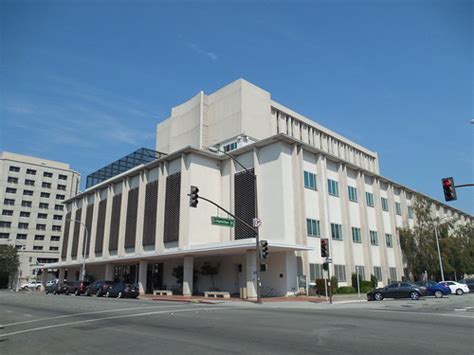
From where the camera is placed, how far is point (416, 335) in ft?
34.2

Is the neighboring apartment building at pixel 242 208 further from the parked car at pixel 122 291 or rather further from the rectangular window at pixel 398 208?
the parked car at pixel 122 291

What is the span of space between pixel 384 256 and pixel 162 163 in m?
30.3

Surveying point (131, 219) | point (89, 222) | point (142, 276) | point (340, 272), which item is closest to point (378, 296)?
point (340, 272)

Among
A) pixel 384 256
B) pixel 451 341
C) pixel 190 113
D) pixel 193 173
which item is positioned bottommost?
pixel 451 341

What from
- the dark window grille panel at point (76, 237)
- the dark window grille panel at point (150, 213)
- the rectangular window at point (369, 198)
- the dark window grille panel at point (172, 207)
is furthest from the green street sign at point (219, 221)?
the dark window grille panel at point (76, 237)

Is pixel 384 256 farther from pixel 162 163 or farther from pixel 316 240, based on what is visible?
pixel 162 163

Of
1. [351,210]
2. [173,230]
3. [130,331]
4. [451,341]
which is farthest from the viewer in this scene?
[351,210]

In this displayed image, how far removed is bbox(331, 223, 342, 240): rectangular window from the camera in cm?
4044

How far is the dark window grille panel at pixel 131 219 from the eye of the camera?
46969 millimetres

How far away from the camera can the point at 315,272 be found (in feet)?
120

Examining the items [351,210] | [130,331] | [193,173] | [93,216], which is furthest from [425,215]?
[130,331]

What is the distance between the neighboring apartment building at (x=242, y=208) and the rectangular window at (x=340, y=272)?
10cm

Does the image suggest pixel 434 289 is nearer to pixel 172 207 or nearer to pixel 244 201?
pixel 244 201

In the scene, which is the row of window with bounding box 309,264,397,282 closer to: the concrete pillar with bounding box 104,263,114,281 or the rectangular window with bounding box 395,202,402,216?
the rectangular window with bounding box 395,202,402,216
